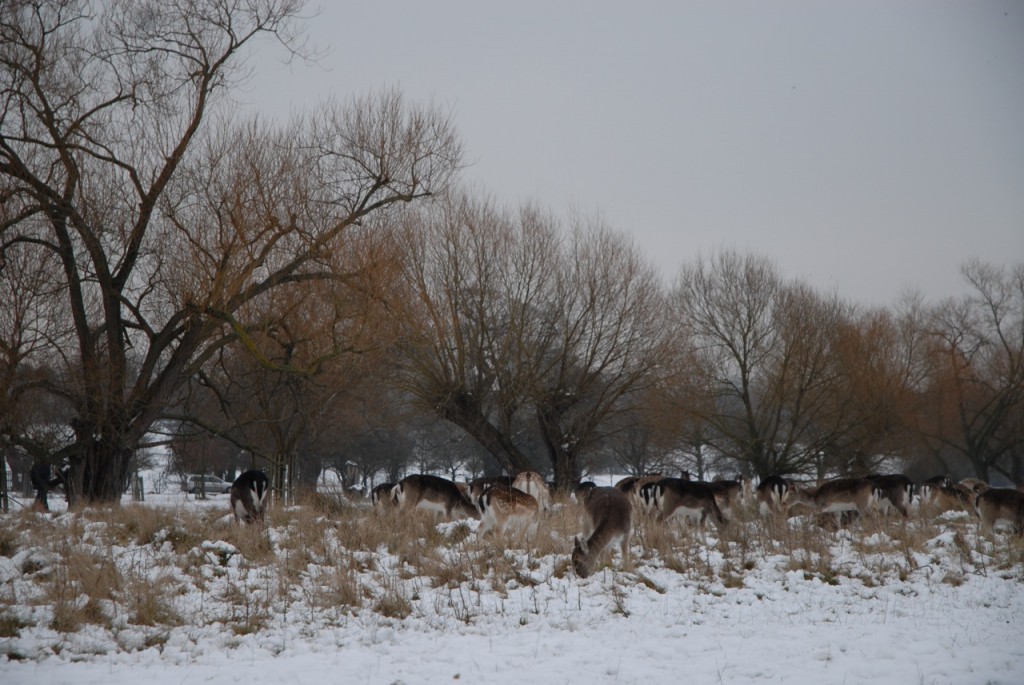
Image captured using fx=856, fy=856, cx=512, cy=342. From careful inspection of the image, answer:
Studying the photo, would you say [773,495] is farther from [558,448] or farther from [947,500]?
[558,448]

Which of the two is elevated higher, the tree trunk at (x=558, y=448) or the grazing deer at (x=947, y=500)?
the tree trunk at (x=558, y=448)

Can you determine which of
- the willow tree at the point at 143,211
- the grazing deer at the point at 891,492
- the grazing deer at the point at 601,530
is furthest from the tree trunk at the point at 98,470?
the grazing deer at the point at 891,492

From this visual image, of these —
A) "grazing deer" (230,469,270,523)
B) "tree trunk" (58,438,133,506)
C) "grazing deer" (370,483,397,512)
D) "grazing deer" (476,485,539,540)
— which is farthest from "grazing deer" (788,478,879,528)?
"tree trunk" (58,438,133,506)

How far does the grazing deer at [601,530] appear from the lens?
951 centimetres

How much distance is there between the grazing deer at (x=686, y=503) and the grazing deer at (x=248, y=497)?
6340mm

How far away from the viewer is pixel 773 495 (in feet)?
59.7

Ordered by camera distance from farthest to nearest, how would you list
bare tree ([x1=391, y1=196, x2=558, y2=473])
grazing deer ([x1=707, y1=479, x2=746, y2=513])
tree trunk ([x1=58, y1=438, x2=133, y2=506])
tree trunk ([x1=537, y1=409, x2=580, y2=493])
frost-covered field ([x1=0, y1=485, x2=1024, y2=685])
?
tree trunk ([x1=537, y1=409, x2=580, y2=493])
bare tree ([x1=391, y1=196, x2=558, y2=473])
grazing deer ([x1=707, y1=479, x2=746, y2=513])
tree trunk ([x1=58, y1=438, x2=133, y2=506])
frost-covered field ([x1=0, y1=485, x2=1024, y2=685])

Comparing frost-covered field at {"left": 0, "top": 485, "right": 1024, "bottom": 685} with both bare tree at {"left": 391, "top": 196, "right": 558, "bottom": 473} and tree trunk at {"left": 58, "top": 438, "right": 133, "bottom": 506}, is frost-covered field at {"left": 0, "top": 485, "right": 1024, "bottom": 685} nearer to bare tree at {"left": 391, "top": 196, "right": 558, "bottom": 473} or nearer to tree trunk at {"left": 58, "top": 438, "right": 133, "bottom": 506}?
tree trunk at {"left": 58, "top": 438, "right": 133, "bottom": 506}

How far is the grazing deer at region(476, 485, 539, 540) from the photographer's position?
11.6 m

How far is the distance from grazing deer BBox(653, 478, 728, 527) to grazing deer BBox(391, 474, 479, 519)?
3176 millimetres

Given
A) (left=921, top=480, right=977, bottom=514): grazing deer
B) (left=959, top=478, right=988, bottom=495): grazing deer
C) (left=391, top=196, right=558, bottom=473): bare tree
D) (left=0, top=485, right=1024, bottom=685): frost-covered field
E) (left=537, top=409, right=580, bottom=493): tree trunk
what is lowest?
(left=0, top=485, right=1024, bottom=685): frost-covered field

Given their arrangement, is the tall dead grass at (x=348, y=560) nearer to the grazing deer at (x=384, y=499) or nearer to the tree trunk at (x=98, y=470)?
the grazing deer at (x=384, y=499)

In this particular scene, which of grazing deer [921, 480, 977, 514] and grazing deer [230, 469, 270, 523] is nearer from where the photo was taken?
grazing deer [230, 469, 270, 523]

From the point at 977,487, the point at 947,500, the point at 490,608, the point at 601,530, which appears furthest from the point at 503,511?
the point at 977,487
